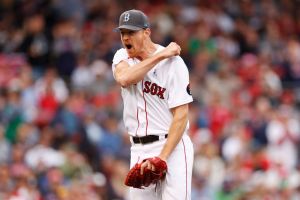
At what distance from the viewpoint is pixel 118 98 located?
13883 mm

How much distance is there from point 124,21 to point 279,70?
395 inches

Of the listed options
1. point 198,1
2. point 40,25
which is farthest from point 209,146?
point 198,1

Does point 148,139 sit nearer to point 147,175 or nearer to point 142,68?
point 147,175

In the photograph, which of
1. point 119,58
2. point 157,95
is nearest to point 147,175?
point 157,95

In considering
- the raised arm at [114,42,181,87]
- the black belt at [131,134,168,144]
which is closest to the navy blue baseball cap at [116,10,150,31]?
the raised arm at [114,42,181,87]

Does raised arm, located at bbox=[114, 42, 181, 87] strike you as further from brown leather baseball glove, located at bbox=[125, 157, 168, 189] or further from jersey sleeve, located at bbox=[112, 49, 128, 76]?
brown leather baseball glove, located at bbox=[125, 157, 168, 189]

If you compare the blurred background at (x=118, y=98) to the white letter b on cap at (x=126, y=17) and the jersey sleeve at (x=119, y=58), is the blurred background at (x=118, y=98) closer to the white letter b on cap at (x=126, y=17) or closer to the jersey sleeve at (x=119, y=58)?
the jersey sleeve at (x=119, y=58)

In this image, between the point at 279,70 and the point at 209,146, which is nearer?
the point at 209,146

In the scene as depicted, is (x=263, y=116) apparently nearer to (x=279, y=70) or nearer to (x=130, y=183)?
(x=279, y=70)

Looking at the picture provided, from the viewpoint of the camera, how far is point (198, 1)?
60.2 feet

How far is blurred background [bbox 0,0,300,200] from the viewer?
12.2m

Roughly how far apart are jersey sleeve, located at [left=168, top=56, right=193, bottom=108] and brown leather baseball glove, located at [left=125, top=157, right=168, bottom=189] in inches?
18.3

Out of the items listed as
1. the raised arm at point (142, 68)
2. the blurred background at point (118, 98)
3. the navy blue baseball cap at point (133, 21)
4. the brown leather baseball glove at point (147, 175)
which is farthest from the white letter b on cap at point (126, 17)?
the blurred background at point (118, 98)

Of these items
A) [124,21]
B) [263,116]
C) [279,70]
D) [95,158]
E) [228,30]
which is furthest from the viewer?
[228,30]
